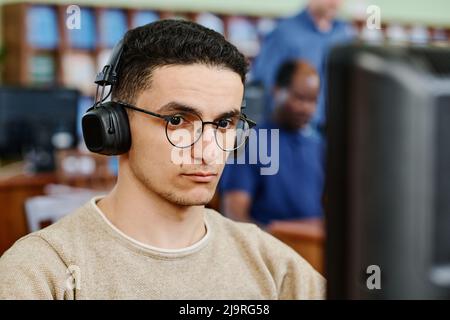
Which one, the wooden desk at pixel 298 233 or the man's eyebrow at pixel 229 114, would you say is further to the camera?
the wooden desk at pixel 298 233

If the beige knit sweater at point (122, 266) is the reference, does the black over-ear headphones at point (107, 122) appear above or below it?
above

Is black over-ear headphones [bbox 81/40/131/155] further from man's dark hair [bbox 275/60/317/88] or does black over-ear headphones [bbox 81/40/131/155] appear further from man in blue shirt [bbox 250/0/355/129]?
man's dark hair [bbox 275/60/317/88]

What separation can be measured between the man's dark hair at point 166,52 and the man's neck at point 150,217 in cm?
9

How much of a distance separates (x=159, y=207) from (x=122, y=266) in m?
0.07

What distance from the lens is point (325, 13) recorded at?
1.89 m

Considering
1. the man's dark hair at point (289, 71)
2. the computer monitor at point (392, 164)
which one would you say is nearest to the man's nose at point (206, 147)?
the computer monitor at point (392, 164)

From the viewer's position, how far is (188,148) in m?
0.67

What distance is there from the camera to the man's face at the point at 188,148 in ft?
2.19

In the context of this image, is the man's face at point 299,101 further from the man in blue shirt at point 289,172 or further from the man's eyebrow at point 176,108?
the man's eyebrow at point 176,108

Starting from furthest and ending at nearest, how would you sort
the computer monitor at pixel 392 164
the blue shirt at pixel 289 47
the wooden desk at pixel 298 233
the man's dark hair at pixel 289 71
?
the blue shirt at pixel 289 47 → the man's dark hair at pixel 289 71 → the wooden desk at pixel 298 233 → the computer monitor at pixel 392 164

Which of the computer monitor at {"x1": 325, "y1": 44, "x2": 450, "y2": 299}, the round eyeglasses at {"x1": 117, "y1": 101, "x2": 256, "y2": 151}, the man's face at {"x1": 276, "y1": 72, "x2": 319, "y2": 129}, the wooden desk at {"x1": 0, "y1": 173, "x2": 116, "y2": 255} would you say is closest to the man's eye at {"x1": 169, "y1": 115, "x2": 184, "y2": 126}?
the round eyeglasses at {"x1": 117, "y1": 101, "x2": 256, "y2": 151}

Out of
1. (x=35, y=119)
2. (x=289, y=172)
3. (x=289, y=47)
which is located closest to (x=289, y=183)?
(x=289, y=172)

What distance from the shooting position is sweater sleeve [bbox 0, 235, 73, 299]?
649 millimetres

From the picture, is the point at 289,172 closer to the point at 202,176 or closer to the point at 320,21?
the point at 320,21
